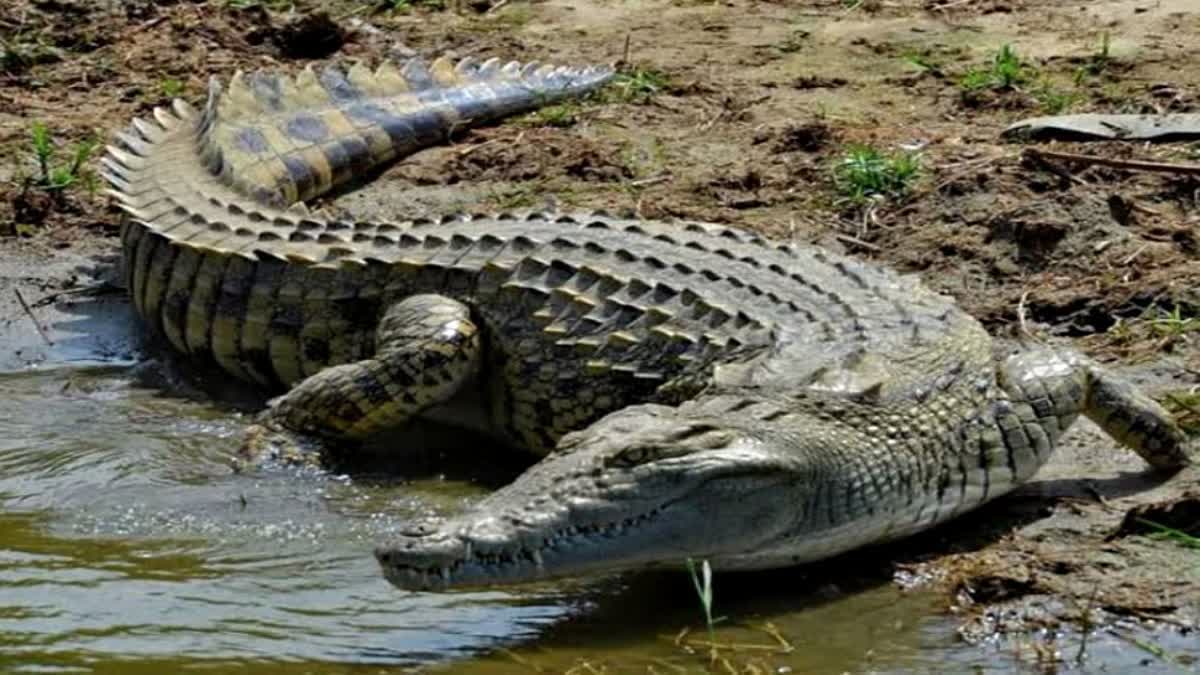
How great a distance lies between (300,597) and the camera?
209 inches

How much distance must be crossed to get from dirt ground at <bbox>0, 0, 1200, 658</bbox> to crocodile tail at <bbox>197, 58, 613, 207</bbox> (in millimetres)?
98

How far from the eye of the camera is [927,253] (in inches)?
286

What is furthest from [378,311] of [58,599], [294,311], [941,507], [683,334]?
[941,507]

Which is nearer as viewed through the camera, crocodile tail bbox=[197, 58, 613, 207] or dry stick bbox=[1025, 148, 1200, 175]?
dry stick bbox=[1025, 148, 1200, 175]

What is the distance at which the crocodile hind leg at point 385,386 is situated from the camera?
627 centimetres

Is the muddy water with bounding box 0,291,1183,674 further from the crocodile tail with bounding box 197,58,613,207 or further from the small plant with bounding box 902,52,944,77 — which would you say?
the small plant with bounding box 902,52,944,77

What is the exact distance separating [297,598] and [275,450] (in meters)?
1.13

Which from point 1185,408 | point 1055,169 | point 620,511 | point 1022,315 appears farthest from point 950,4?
point 620,511

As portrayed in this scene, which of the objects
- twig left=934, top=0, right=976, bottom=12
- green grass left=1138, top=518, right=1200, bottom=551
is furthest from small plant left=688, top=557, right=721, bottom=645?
twig left=934, top=0, right=976, bottom=12

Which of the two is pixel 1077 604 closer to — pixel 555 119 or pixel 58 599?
pixel 58 599

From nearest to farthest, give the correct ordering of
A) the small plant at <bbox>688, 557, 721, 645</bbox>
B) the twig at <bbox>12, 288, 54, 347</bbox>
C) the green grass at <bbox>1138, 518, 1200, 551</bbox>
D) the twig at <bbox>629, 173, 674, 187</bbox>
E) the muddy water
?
the small plant at <bbox>688, 557, 721, 645</bbox> < the muddy water < the green grass at <bbox>1138, 518, 1200, 551</bbox> < the twig at <bbox>12, 288, 54, 347</bbox> < the twig at <bbox>629, 173, 674, 187</bbox>

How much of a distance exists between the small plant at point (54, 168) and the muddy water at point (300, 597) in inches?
84.1

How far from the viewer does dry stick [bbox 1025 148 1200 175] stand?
724cm

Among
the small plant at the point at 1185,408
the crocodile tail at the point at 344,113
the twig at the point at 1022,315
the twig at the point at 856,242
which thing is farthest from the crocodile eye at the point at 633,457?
the crocodile tail at the point at 344,113
